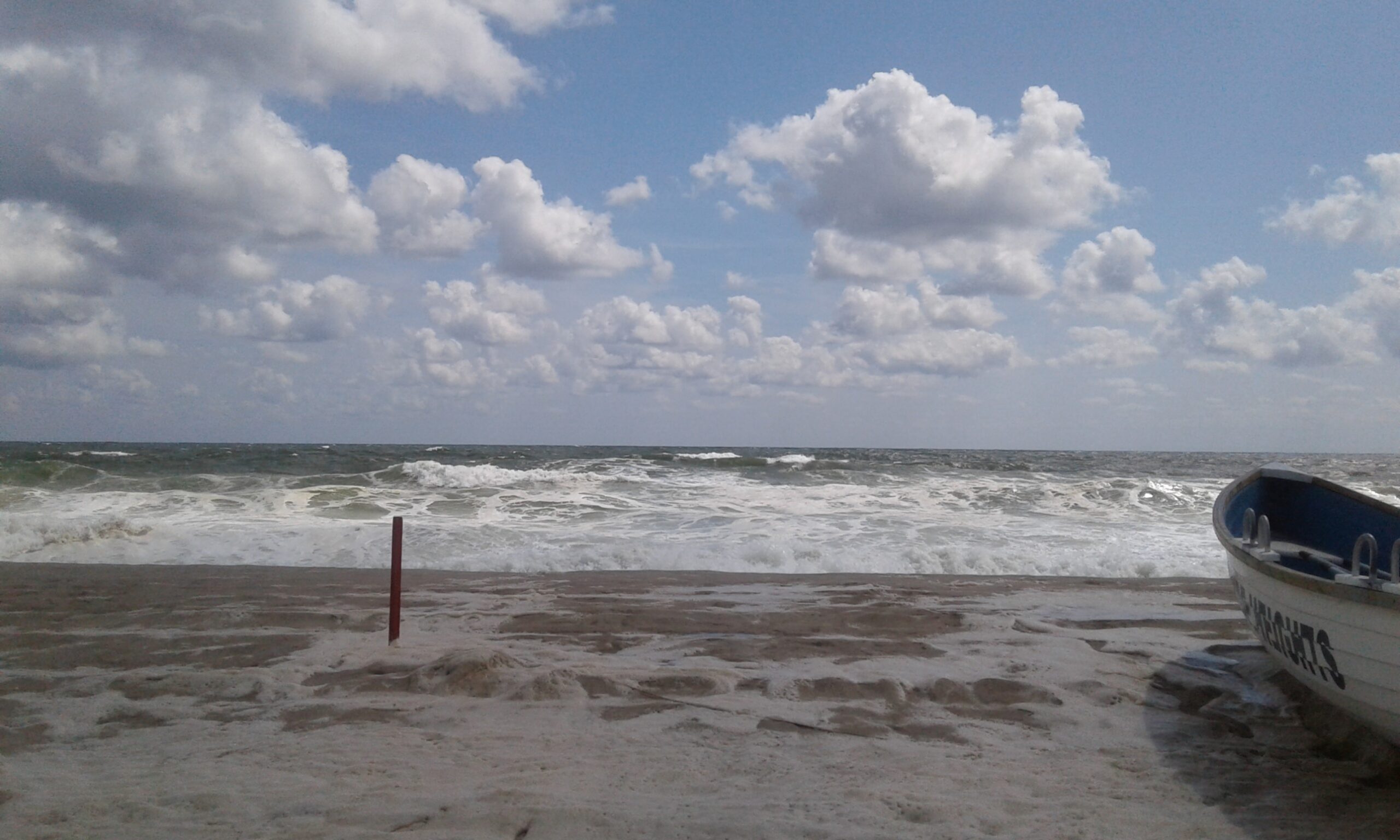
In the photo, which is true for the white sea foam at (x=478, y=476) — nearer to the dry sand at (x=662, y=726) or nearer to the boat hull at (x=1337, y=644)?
the dry sand at (x=662, y=726)

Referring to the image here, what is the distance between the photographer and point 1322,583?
163 inches

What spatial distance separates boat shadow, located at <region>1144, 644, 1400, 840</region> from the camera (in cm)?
383

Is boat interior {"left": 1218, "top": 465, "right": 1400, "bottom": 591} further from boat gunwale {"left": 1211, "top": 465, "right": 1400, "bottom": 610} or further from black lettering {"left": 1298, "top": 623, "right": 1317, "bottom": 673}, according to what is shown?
black lettering {"left": 1298, "top": 623, "right": 1317, "bottom": 673}

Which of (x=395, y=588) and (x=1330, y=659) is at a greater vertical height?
(x=1330, y=659)

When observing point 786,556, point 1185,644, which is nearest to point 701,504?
point 786,556

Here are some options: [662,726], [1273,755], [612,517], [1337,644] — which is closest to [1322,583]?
[1337,644]

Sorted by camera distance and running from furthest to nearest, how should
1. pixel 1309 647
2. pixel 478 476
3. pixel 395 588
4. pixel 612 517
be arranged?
1. pixel 478 476
2. pixel 612 517
3. pixel 395 588
4. pixel 1309 647

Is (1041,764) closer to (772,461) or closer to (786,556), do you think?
(786,556)

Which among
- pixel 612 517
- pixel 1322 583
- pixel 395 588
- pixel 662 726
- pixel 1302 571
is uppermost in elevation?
pixel 1322 583

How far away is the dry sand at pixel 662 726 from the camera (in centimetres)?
376

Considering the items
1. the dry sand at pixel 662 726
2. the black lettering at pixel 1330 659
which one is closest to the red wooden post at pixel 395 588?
the dry sand at pixel 662 726

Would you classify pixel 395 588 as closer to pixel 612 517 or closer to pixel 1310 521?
pixel 1310 521

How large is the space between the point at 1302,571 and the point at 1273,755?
52.8 inches

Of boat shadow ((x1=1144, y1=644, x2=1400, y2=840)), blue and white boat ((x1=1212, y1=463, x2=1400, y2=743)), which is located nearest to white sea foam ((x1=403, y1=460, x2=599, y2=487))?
blue and white boat ((x1=1212, y1=463, x2=1400, y2=743))
